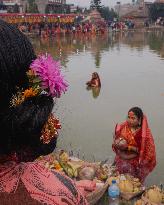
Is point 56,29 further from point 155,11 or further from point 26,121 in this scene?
point 26,121

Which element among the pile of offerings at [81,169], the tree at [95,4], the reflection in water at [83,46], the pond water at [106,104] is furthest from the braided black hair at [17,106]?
the tree at [95,4]

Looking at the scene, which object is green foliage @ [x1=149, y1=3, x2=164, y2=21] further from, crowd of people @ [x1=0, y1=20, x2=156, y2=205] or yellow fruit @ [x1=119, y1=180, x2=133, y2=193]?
crowd of people @ [x1=0, y1=20, x2=156, y2=205]

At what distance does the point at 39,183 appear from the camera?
1.15 metres

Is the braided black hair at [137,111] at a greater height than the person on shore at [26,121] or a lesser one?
lesser

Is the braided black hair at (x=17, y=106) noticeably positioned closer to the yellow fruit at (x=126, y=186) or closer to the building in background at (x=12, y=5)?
the yellow fruit at (x=126, y=186)

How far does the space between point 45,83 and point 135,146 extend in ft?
13.6

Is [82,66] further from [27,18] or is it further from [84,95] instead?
[27,18]

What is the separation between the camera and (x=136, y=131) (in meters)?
5.10

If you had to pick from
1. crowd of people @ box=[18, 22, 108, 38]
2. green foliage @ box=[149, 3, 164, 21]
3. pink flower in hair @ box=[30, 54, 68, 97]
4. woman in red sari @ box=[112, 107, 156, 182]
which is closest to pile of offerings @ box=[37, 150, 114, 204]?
woman in red sari @ box=[112, 107, 156, 182]

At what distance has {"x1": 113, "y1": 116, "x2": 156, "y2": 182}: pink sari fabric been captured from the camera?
505 centimetres

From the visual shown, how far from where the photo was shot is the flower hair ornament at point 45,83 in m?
1.09

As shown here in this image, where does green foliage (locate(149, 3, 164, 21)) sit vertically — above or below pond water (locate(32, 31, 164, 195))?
above

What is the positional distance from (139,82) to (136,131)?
354 inches

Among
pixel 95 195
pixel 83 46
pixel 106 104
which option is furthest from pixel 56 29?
pixel 95 195
